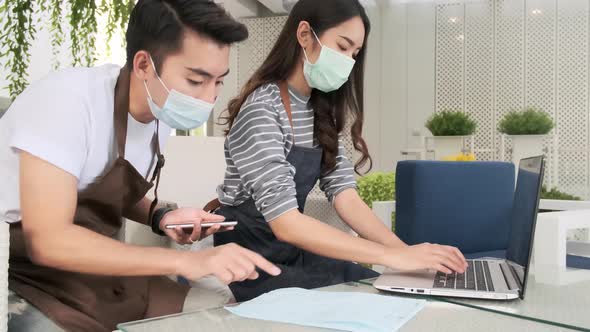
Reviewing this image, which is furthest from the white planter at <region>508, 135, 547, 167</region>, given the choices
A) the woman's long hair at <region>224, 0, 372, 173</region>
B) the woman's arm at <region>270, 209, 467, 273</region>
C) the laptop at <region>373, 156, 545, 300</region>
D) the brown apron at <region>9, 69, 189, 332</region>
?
the brown apron at <region>9, 69, 189, 332</region>

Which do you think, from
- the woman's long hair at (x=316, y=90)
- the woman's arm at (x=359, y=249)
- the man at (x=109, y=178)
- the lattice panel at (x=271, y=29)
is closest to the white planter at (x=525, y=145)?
the woman's long hair at (x=316, y=90)

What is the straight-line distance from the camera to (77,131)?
3.86 ft

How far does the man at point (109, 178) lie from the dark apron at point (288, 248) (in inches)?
6.7

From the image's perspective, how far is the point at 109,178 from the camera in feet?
4.11

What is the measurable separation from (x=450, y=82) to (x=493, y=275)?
7540 millimetres

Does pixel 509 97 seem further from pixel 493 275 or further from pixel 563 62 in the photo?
pixel 493 275

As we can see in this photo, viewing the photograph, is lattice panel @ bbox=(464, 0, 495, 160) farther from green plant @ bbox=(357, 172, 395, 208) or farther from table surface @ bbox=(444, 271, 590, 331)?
table surface @ bbox=(444, 271, 590, 331)

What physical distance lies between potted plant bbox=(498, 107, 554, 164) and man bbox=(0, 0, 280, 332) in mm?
3767

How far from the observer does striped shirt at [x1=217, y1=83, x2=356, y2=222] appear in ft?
4.90

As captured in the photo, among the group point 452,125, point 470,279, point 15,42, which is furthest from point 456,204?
point 452,125

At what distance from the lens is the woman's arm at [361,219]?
5.75ft

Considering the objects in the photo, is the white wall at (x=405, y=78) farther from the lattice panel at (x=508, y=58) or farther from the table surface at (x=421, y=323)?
the table surface at (x=421, y=323)

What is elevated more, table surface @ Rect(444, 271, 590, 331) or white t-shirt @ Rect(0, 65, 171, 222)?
white t-shirt @ Rect(0, 65, 171, 222)

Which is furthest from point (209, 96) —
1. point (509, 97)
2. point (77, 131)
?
point (509, 97)
